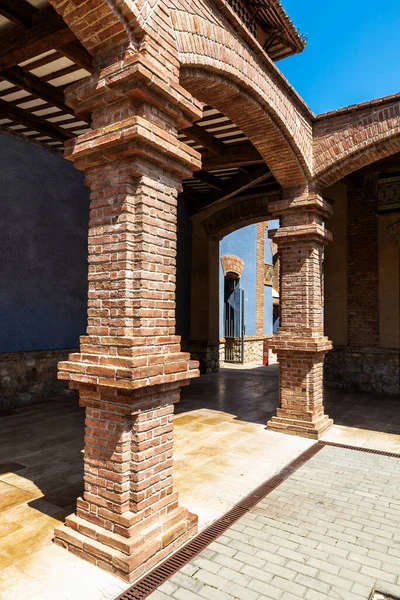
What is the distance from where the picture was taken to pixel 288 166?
6.77m

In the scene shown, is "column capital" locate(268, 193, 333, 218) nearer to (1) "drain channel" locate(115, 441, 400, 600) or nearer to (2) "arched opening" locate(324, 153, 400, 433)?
(2) "arched opening" locate(324, 153, 400, 433)

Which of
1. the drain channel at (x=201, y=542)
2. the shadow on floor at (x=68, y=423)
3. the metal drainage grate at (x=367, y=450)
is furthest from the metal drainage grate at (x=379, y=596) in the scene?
the metal drainage grate at (x=367, y=450)

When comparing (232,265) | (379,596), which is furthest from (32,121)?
(232,265)

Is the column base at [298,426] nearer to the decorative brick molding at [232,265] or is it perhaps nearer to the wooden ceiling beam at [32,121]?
the wooden ceiling beam at [32,121]

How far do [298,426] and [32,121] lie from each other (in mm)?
7291

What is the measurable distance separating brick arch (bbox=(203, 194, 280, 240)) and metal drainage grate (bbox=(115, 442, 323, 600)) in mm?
8464

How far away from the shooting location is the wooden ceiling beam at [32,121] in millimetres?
7805

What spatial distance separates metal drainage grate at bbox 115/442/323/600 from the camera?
288 centimetres

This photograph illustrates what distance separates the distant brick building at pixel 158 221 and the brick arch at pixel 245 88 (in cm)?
3

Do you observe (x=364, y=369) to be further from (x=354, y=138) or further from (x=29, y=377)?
(x=29, y=377)

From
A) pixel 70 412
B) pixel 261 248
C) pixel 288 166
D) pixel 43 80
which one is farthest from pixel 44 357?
pixel 261 248

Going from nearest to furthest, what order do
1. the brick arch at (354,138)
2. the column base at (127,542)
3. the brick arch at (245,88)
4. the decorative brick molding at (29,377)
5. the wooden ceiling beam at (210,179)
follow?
1. the column base at (127,542)
2. the brick arch at (245,88)
3. the brick arch at (354,138)
4. the decorative brick molding at (29,377)
5. the wooden ceiling beam at (210,179)

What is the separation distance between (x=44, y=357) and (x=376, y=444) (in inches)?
257

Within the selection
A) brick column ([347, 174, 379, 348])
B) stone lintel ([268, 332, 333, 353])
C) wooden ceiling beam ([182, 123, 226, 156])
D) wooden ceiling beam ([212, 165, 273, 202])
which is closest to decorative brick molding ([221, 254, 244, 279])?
wooden ceiling beam ([212, 165, 273, 202])
